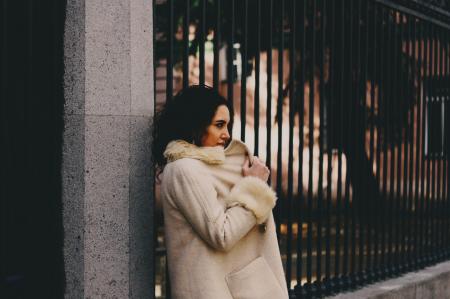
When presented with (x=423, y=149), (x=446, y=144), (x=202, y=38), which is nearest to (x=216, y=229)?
(x=202, y=38)

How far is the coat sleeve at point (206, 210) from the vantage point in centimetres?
342

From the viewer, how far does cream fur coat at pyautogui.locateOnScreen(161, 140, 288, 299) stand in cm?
345

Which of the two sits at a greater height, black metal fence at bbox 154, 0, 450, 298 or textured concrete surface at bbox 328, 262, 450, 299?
black metal fence at bbox 154, 0, 450, 298

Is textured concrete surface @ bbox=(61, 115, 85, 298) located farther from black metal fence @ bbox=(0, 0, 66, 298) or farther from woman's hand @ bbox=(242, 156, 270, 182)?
woman's hand @ bbox=(242, 156, 270, 182)

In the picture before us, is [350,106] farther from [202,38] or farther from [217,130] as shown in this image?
[217,130]

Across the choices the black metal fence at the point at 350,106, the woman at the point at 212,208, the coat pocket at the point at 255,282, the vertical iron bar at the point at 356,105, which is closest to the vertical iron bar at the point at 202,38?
the black metal fence at the point at 350,106

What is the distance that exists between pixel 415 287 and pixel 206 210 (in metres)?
3.77

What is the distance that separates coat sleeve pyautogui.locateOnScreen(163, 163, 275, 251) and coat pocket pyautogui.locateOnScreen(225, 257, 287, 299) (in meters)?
0.18

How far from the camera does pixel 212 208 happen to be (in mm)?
3434

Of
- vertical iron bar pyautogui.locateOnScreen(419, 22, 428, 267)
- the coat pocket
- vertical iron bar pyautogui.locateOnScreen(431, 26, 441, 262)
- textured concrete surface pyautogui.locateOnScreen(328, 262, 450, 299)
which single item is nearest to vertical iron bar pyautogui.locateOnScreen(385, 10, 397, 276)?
textured concrete surface pyautogui.locateOnScreen(328, 262, 450, 299)

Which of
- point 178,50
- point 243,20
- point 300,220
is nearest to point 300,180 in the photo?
point 300,220

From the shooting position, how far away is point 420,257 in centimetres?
742

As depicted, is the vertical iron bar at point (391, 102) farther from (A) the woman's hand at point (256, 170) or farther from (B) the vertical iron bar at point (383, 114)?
(A) the woman's hand at point (256, 170)

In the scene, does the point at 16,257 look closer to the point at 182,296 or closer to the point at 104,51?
the point at 182,296
